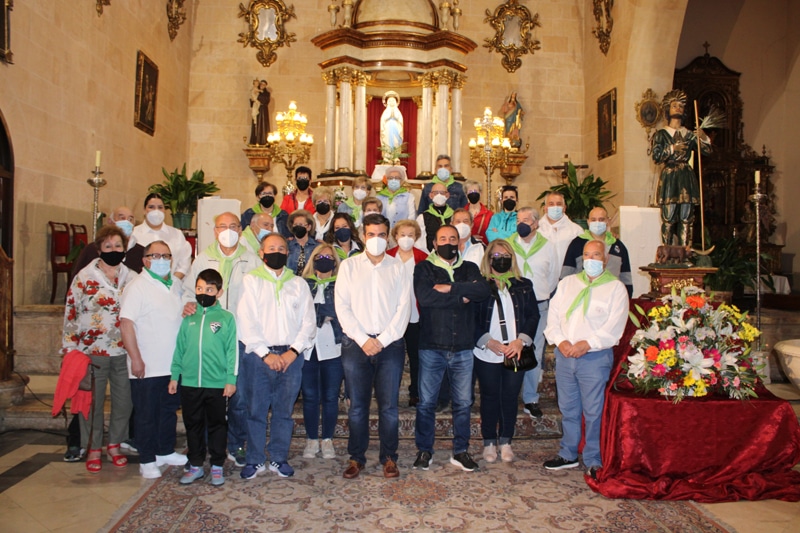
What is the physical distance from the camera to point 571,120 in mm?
15234

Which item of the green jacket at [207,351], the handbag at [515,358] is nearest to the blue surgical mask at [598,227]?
the handbag at [515,358]

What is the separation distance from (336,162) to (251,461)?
9.44 meters

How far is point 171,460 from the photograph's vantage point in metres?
4.99

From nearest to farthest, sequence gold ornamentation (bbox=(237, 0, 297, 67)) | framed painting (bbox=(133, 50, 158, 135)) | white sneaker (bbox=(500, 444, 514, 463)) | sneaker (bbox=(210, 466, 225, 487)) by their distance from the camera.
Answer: sneaker (bbox=(210, 466, 225, 487)) < white sneaker (bbox=(500, 444, 514, 463)) < framed painting (bbox=(133, 50, 158, 135)) < gold ornamentation (bbox=(237, 0, 297, 67))

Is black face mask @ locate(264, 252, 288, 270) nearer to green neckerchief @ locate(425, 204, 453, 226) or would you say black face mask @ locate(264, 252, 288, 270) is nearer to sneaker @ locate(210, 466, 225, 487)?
sneaker @ locate(210, 466, 225, 487)

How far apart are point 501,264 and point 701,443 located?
1.95m

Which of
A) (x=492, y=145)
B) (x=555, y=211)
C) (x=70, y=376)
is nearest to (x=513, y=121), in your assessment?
(x=492, y=145)

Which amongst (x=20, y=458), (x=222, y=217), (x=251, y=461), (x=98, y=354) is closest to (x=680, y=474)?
(x=251, y=461)

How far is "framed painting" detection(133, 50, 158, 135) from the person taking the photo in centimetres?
1195

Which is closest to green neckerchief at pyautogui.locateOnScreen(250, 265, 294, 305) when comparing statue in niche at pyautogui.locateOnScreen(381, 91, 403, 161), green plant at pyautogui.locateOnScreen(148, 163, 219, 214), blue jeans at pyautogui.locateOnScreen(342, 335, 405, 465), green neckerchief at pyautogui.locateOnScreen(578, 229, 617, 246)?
blue jeans at pyautogui.locateOnScreen(342, 335, 405, 465)

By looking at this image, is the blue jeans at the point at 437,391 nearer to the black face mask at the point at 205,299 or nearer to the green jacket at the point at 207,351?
the green jacket at the point at 207,351

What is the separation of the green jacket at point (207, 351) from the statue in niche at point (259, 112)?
10.5 meters

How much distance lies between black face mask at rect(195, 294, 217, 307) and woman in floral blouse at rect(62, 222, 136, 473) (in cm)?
84

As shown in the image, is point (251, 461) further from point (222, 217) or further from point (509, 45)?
point (509, 45)
